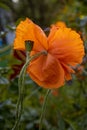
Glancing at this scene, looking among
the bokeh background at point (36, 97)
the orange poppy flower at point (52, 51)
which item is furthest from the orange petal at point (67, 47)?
the bokeh background at point (36, 97)

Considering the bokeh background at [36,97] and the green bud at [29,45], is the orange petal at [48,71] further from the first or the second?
the bokeh background at [36,97]

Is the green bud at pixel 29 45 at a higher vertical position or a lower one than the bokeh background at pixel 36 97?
higher

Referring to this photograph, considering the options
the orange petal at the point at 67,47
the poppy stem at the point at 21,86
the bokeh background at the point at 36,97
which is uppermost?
the orange petal at the point at 67,47

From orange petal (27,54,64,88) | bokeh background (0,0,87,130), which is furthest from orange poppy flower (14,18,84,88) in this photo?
bokeh background (0,0,87,130)

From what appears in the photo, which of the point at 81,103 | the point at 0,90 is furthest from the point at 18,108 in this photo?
the point at 81,103

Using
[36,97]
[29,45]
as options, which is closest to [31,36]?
[29,45]

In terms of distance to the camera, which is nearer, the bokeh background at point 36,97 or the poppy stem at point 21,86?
the poppy stem at point 21,86

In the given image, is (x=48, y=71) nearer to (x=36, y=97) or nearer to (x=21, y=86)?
(x=21, y=86)
